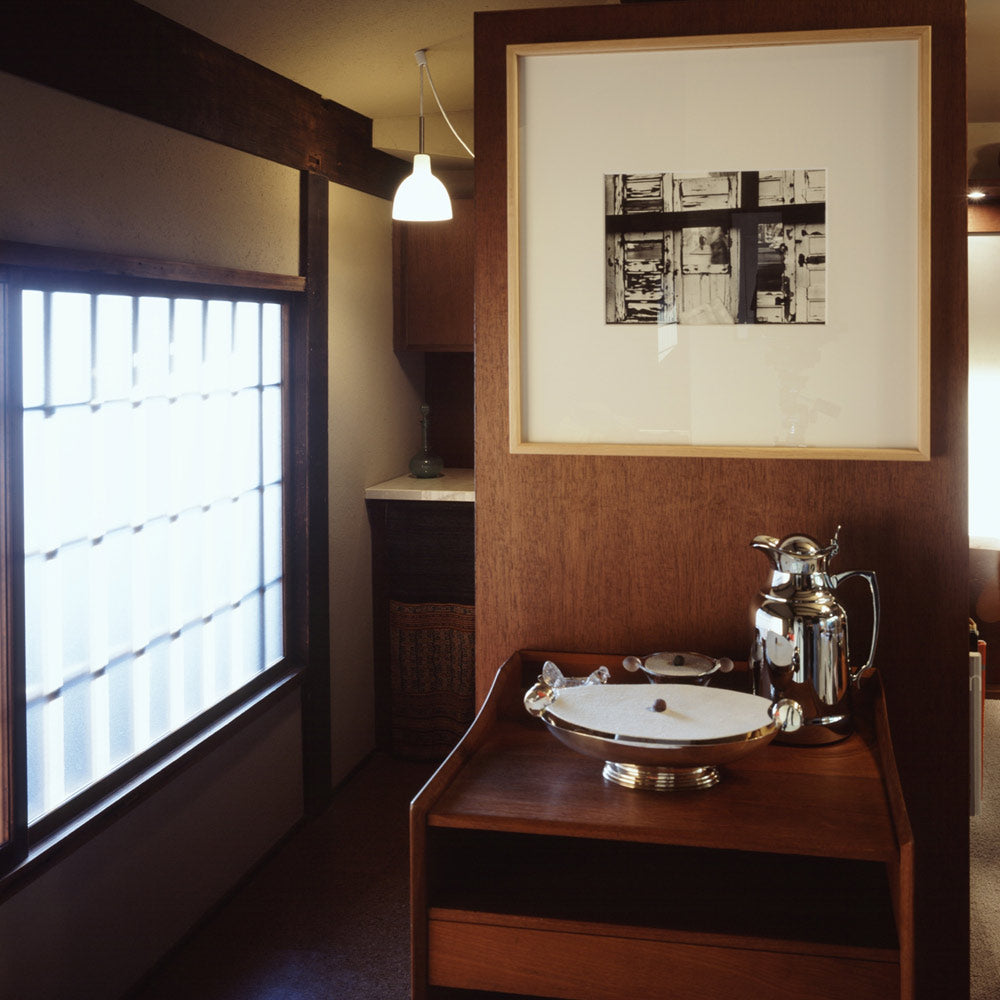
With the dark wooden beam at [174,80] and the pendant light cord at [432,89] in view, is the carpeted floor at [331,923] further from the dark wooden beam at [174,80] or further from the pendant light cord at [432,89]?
the pendant light cord at [432,89]

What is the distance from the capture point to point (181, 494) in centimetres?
274

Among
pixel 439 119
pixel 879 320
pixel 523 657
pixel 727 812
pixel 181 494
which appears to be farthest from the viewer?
pixel 439 119

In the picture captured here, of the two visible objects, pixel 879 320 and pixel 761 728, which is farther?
pixel 879 320

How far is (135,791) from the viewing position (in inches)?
94.3

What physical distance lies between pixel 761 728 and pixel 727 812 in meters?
0.11

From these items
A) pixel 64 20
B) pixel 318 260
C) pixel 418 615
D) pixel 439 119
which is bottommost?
pixel 418 615

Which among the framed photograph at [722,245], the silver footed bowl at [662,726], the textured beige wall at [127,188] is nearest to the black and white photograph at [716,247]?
the framed photograph at [722,245]

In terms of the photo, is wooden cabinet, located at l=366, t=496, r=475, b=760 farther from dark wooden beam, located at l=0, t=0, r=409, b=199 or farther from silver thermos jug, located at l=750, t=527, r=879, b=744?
silver thermos jug, located at l=750, t=527, r=879, b=744

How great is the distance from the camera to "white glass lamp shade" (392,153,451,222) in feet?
10.3

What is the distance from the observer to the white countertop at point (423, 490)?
3859mm

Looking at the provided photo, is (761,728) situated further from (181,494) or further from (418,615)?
(418,615)

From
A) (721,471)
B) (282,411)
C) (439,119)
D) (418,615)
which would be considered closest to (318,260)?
(282,411)

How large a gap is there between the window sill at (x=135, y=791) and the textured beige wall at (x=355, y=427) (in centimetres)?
57

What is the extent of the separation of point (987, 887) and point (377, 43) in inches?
113
